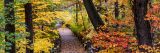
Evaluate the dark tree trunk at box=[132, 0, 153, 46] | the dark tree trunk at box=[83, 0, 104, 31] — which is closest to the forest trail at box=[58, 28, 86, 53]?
the dark tree trunk at box=[83, 0, 104, 31]

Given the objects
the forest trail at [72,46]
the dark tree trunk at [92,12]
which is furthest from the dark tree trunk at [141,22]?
the forest trail at [72,46]

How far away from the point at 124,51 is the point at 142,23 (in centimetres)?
186

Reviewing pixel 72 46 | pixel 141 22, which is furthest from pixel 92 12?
pixel 72 46

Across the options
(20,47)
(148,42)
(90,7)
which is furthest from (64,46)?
(148,42)

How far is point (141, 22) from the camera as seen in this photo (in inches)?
458

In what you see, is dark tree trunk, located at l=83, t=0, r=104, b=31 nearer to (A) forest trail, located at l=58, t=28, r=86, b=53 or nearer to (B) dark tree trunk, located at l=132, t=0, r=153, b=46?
(B) dark tree trunk, located at l=132, t=0, r=153, b=46

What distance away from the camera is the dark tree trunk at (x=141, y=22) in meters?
11.3

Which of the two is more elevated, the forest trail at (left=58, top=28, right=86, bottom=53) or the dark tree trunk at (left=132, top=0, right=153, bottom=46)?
the dark tree trunk at (left=132, top=0, right=153, bottom=46)

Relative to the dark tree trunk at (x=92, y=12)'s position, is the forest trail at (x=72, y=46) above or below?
below

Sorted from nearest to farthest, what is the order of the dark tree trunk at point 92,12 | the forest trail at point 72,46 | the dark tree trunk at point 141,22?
the dark tree trunk at point 141,22, the dark tree trunk at point 92,12, the forest trail at point 72,46

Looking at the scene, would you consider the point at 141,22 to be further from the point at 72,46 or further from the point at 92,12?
the point at 72,46

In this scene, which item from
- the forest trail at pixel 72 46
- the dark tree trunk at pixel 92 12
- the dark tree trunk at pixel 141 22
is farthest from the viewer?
the forest trail at pixel 72 46

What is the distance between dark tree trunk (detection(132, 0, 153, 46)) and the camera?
1134 cm

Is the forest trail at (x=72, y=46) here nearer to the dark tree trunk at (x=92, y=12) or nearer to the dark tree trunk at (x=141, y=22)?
the dark tree trunk at (x=92, y=12)
